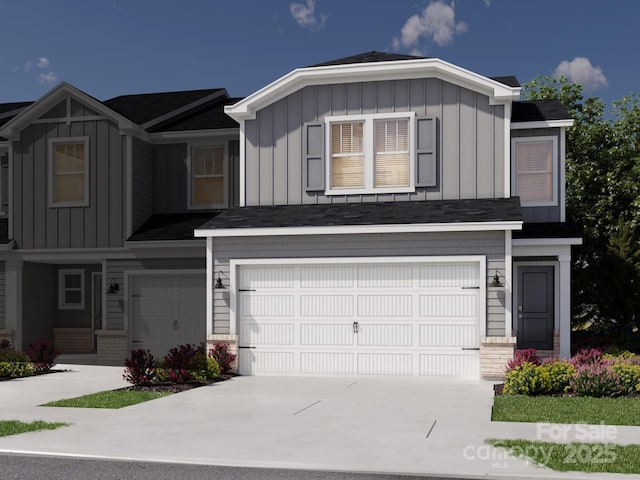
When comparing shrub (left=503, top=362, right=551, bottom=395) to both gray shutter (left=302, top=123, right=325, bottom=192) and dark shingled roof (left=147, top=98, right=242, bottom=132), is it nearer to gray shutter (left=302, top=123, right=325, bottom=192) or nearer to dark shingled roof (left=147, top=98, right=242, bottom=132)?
gray shutter (left=302, top=123, right=325, bottom=192)

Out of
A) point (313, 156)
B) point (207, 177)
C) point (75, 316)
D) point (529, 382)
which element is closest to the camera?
point (529, 382)

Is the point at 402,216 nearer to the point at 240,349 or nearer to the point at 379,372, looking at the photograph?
the point at 379,372

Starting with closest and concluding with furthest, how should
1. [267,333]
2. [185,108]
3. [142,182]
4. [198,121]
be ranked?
1. [267,333]
2. [142,182]
3. [198,121]
4. [185,108]

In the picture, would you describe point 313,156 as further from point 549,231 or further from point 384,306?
point 549,231

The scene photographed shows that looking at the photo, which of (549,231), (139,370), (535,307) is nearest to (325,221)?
(139,370)

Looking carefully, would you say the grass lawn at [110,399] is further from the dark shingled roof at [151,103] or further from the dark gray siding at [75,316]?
the dark gray siding at [75,316]

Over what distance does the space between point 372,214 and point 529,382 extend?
5259 millimetres

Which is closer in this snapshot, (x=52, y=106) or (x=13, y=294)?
(x=52, y=106)

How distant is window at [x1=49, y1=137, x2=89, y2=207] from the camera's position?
22.4m

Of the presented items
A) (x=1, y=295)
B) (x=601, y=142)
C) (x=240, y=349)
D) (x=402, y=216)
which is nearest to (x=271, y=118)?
(x=402, y=216)

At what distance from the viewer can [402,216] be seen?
1745cm

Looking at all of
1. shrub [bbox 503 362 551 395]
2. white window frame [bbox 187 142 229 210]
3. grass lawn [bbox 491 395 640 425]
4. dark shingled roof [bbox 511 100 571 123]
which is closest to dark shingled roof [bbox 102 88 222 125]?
white window frame [bbox 187 142 229 210]

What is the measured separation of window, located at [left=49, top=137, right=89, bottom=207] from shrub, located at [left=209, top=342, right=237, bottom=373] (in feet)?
22.4

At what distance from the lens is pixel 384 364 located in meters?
17.6
